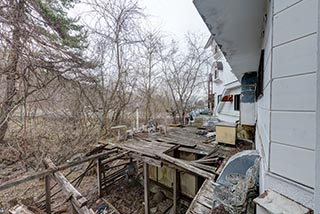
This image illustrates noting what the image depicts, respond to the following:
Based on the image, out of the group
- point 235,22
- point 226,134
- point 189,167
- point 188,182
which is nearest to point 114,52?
point 226,134

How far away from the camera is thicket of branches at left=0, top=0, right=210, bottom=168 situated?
5164mm

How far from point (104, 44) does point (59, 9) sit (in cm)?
317

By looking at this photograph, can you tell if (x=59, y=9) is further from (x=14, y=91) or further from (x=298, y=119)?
(x=298, y=119)

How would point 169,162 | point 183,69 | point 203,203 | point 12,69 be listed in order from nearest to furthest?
point 203,203 < point 169,162 < point 12,69 < point 183,69

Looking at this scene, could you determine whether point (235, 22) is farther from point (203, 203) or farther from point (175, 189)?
point (175, 189)

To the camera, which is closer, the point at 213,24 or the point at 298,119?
the point at 298,119

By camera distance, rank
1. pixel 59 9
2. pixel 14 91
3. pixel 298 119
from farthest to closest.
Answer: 1. pixel 59 9
2. pixel 14 91
3. pixel 298 119

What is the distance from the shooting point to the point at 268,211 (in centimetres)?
103

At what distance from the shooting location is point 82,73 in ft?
25.1

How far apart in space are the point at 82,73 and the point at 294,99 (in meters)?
8.12

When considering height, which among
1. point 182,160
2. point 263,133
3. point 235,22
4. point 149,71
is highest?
point 149,71

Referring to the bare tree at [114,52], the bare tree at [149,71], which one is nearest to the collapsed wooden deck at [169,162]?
the bare tree at [114,52]

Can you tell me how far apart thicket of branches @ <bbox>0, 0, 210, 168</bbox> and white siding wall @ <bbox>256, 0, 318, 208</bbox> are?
604 cm

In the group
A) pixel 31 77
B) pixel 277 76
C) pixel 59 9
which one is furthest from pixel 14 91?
pixel 277 76
